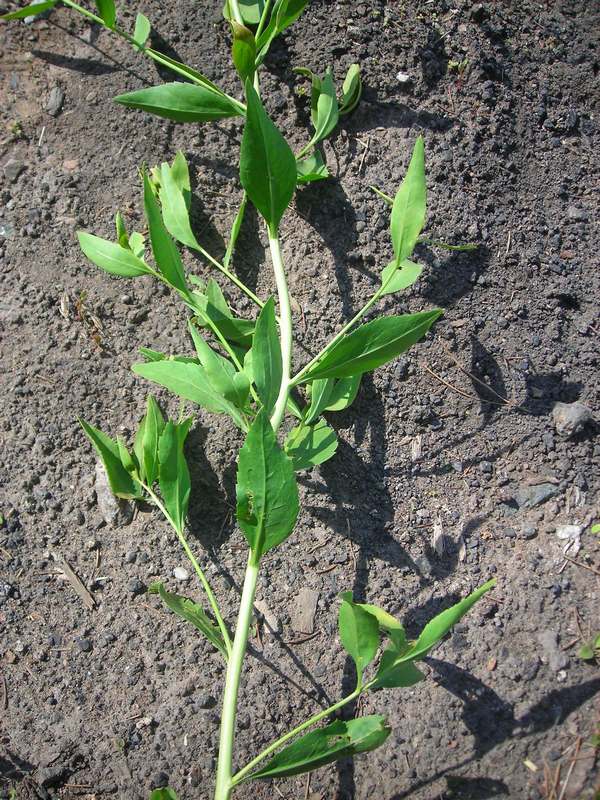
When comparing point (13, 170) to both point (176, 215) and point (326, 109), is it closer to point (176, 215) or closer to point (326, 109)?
point (176, 215)

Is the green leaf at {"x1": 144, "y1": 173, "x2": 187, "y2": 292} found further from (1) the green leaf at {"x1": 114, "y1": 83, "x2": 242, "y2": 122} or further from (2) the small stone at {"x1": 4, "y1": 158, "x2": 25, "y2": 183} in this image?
(2) the small stone at {"x1": 4, "y1": 158, "x2": 25, "y2": 183}

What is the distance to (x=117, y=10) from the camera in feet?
5.17

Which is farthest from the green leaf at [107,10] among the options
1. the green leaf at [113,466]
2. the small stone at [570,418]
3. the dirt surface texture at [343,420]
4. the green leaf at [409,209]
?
the small stone at [570,418]

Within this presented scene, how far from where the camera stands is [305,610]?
1.37 metres

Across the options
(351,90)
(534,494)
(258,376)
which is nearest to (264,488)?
(258,376)

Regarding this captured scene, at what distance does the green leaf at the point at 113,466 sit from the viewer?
4.41 ft

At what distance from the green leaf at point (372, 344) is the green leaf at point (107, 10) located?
0.88 meters

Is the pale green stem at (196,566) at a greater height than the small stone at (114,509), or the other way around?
the small stone at (114,509)

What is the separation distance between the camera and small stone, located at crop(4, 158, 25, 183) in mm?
1547

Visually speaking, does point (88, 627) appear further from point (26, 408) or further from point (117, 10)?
point (117, 10)

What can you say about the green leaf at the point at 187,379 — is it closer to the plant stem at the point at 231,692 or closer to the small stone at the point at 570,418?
the plant stem at the point at 231,692

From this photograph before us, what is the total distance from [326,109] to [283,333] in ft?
1.67

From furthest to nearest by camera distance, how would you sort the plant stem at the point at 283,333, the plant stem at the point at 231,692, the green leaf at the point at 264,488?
the plant stem at the point at 283,333 < the plant stem at the point at 231,692 < the green leaf at the point at 264,488

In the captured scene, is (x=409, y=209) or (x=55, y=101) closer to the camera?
(x=409, y=209)
